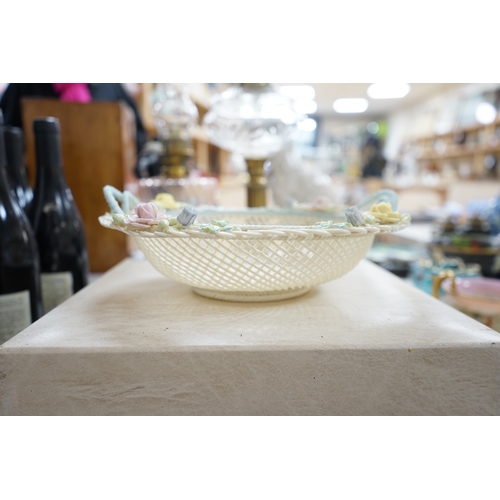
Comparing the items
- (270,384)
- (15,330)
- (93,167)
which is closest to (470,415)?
(270,384)

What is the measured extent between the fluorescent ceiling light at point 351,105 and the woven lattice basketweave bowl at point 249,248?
19.1 feet

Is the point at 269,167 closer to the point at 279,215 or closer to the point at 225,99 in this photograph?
the point at 225,99

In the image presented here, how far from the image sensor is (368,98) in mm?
5598

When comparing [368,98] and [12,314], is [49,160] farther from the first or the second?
[368,98]

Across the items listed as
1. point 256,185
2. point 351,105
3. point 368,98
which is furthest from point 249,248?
point 351,105

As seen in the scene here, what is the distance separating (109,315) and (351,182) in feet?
14.4

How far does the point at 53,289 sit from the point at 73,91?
71cm

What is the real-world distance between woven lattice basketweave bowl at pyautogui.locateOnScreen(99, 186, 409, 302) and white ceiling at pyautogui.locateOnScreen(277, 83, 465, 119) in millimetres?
4625

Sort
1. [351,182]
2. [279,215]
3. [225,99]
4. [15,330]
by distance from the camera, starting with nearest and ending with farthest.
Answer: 1. [15,330]
2. [279,215]
3. [225,99]
4. [351,182]

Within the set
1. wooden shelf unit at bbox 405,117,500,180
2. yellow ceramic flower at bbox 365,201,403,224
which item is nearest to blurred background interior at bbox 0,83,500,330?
yellow ceramic flower at bbox 365,201,403,224

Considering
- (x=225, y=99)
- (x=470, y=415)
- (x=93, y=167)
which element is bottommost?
(x=470, y=415)

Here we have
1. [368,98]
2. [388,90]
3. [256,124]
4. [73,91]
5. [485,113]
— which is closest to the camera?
[256,124]

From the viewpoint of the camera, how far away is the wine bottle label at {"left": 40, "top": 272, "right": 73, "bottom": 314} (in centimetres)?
63

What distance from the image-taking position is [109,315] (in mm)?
454
